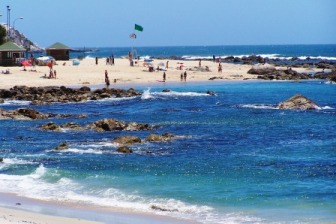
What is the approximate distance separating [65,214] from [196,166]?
27.6 ft

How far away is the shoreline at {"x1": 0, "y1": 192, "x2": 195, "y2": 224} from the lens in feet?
57.3

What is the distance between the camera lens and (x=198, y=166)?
26.1m

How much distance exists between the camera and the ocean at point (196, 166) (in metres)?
20.0

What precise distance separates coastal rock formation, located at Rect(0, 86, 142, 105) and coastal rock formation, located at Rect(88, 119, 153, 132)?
14.5 meters

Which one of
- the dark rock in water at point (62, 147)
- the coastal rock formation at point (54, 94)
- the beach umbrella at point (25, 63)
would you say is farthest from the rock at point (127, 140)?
the beach umbrella at point (25, 63)

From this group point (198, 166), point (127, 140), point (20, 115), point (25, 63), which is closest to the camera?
point (198, 166)

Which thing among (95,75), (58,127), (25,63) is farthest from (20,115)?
(25,63)

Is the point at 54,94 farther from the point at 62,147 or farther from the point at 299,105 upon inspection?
the point at 62,147

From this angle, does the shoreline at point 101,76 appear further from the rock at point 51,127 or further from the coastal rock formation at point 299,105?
the rock at point 51,127

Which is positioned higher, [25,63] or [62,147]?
[25,63]

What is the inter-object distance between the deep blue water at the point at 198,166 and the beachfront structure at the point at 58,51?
149ft

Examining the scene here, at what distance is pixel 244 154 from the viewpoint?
29.0 metres

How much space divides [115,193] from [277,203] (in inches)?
194

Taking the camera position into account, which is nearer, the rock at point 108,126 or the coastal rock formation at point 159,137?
the coastal rock formation at point 159,137
